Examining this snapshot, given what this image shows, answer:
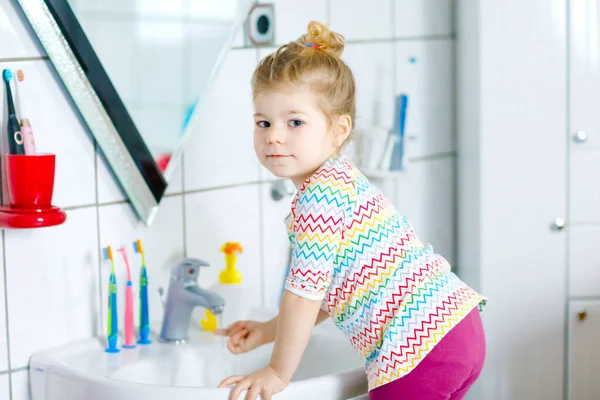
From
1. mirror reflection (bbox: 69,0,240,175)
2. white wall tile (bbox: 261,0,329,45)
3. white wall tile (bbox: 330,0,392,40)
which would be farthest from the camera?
white wall tile (bbox: 330,0,392,40)

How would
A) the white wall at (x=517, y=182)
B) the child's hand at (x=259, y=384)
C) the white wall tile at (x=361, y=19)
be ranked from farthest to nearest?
the white wall at (x=517, y=182) → the white wall tile at (x=361, y=19) → the child's hand at (x=259, y=384)

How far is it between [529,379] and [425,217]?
44cm

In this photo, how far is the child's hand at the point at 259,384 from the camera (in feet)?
4.18

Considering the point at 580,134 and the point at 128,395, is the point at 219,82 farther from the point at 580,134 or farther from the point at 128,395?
the point at 580,134

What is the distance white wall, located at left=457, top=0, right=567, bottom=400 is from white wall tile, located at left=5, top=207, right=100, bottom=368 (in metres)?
0.94

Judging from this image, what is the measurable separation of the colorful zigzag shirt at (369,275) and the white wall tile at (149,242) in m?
0.36

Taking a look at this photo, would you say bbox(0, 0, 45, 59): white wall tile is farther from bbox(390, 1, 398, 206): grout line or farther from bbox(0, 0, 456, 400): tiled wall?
bbox(390, 1, 398, 206): grout line

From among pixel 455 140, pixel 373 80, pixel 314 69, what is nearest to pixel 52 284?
pixel 314 69

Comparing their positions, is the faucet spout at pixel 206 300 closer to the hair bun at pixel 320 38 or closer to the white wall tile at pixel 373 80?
the hair bun at pixel 320 38

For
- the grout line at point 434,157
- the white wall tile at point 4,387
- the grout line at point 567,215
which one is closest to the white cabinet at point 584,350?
the grout line at point 567,215

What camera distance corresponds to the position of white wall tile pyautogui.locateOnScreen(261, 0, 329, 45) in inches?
71.6

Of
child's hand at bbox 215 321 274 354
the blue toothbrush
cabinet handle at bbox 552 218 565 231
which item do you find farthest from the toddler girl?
cabinet handle at bbox 552 218 565 231

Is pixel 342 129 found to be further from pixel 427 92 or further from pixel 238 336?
pixel 427 92

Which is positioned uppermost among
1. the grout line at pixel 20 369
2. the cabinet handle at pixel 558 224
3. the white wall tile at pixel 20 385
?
the cabinet handle at pixel 558 224
